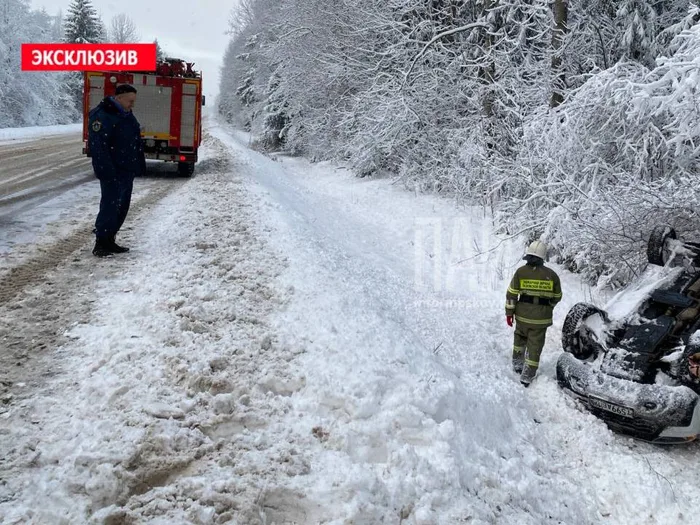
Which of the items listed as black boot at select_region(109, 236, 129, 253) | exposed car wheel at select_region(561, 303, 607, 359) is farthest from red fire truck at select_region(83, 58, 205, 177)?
exposed car wheel at select_region(561, 303, 607, 359)

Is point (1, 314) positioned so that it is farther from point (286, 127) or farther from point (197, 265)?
point (286, 127)

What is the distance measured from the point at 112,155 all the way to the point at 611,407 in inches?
228

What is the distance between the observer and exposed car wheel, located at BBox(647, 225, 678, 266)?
17.9ft

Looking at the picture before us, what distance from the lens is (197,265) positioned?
19.0 feet

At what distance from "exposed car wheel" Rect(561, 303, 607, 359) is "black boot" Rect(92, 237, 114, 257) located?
17.1ft

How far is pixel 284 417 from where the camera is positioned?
3.42 meters

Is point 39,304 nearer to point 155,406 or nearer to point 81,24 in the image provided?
point 155,406

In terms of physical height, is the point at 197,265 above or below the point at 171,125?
below

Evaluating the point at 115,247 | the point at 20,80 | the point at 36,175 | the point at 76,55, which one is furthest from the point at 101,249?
the point at 76,55

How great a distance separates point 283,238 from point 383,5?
42.8ft

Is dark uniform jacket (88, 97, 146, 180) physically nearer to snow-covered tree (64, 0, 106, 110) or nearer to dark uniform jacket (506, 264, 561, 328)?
dark uniform jacket (506, 264, 561, 328)

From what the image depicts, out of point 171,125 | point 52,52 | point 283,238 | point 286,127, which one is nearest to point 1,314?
point 283,238

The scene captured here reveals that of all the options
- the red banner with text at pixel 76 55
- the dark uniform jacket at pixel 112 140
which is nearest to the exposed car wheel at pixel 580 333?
the dark uniform jacket at pixel 112 140

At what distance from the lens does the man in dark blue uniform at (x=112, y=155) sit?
19.2 ft
